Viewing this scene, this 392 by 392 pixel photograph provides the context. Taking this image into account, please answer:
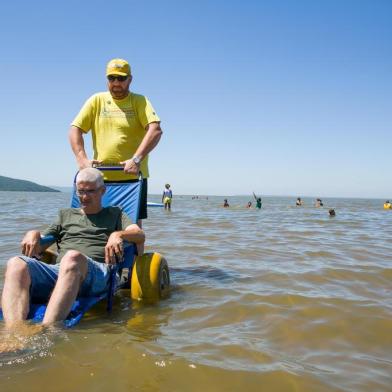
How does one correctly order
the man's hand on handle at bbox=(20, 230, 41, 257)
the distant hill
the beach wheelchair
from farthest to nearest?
the distant hill < the man's hand on handle at bbox=(20, 230, 41, 257) < the beach wheelchair

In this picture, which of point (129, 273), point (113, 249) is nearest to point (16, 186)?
point (129, 273)

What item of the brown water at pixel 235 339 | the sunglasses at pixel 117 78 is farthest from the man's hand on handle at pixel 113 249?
the sunglasses at pixel 117 78

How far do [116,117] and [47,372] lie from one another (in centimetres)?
297

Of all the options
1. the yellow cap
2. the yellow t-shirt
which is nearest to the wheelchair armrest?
the yellow t-shirt

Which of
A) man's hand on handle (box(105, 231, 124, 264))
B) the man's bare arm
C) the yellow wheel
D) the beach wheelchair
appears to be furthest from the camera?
the man's bare arm

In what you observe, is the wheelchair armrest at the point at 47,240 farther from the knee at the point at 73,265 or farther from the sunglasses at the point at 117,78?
the sunglasses at the point at 117,78

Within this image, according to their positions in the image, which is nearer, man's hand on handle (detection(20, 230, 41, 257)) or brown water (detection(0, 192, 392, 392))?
brown water (detection(0, 192, 392, 392))

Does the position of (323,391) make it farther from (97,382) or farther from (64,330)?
(64,330)

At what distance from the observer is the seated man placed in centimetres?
282

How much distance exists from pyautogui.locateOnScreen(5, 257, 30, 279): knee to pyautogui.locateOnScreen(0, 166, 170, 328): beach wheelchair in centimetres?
28

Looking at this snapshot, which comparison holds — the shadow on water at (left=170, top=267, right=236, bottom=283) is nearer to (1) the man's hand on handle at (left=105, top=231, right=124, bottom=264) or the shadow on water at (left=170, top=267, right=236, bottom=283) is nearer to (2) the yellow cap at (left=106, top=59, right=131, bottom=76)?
(1) the man's hand on handle at (left=105, top=231, right=124, bottom=264)

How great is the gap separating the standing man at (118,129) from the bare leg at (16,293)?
1666mm

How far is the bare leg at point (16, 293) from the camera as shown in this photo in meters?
2.74

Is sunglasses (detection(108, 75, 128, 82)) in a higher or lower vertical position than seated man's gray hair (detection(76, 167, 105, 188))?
higher
